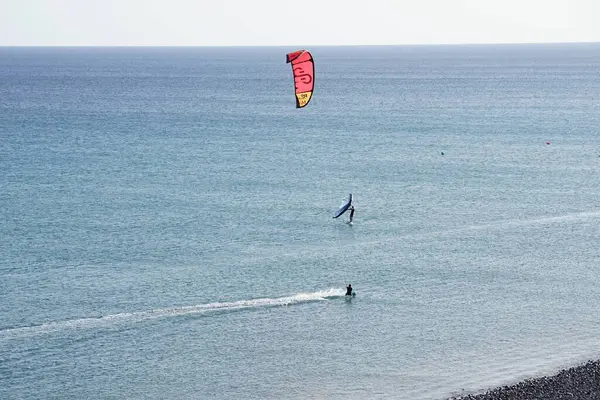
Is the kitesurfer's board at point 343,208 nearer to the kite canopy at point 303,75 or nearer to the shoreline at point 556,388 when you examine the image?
the kite canopy at point 303,75

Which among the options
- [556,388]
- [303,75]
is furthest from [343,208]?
[556,388]

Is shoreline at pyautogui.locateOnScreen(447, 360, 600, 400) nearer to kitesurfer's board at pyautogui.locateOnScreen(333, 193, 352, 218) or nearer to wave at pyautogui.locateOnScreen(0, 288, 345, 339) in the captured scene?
wave at pyautogui.locateOnScreen(0, 288, 345, 339)

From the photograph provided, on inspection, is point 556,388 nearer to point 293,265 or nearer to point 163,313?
point 163,313

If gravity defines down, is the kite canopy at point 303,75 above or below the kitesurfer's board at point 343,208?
above

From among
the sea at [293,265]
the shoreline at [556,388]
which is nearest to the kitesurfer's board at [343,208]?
the sea at [293,265]

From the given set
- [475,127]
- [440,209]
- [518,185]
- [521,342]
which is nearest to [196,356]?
[521,342]

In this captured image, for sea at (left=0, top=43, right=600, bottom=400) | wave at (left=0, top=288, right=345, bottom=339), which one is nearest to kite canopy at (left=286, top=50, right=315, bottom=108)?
wave at (left=0, top=288, right=345, bottom=339)

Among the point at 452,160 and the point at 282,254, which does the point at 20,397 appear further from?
the point at 452,160
